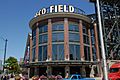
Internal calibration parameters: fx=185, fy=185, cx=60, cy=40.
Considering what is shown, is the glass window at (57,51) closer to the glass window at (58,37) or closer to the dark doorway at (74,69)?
the glass window at (58,37)

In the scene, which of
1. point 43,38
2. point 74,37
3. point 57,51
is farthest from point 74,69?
point 43,38

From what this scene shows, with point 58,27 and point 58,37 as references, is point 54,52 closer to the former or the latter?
point 58,37

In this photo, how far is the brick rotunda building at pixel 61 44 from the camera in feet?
160

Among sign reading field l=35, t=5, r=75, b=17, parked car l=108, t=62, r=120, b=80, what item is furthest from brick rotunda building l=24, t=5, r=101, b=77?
parked car l=108, t=62, r=120, b=80

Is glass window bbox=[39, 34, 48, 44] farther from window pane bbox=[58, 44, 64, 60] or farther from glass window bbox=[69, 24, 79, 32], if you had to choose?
glass window bbox=[69, 24, 79, 32]

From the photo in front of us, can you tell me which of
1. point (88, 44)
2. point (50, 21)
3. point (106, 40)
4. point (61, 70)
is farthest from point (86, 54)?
point (106, 40)

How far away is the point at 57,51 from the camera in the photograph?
1933 inches

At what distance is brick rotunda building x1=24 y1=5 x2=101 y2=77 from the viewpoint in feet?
160

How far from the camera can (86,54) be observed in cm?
5222

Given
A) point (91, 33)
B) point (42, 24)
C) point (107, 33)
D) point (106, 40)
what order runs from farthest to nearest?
1. point (91, 33)
2. point (42, 24)
3. point (107, 33)
4. point (106, 40)

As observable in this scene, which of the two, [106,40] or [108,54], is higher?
[106,40]

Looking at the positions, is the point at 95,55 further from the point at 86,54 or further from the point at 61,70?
the point at 61,70

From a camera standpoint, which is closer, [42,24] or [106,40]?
[106,40]

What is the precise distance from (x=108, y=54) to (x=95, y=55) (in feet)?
64.2
